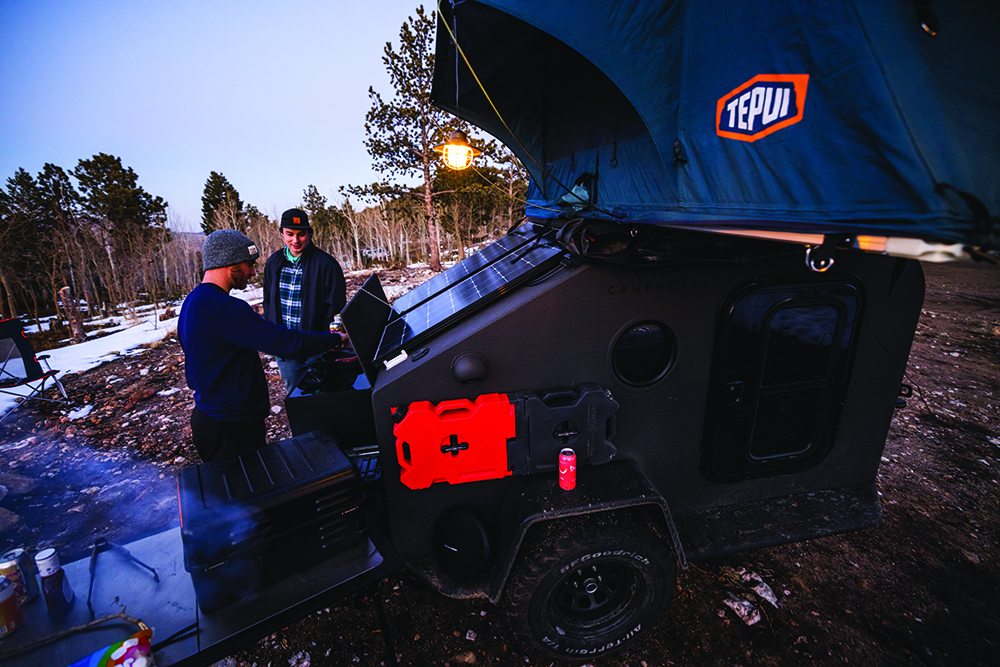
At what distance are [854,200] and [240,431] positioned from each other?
348cm

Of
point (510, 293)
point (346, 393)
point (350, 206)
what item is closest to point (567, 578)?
point (510, 293)

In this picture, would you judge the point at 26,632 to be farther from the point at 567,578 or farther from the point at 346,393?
the point at 567,578

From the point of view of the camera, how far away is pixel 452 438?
212 cm

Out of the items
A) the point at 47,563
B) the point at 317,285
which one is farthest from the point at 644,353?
the point at 317,285

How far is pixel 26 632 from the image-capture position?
5.28 ft

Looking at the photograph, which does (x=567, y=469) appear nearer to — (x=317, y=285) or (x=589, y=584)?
(x=589, y=584)

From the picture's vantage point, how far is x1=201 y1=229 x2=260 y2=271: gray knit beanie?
2535 millimetres

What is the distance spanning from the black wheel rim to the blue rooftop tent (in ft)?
6.63

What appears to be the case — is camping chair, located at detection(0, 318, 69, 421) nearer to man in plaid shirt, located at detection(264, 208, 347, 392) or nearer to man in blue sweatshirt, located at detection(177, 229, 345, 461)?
man in plaid shirt, located at detection(264, 208, 347, 392)

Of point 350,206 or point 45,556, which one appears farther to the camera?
point 350,206

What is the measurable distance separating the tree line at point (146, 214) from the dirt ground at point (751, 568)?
9377 mm

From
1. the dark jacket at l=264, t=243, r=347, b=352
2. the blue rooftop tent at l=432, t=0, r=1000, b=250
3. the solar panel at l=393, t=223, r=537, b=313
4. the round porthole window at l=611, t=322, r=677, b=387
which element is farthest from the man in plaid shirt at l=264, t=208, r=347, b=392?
the round porthole window at l=611, t=322, r=677, b=387

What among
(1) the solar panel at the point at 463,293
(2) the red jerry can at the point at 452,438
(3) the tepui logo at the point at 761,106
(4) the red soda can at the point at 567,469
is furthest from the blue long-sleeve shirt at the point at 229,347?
(3) the tepui logo at the point at 761,106

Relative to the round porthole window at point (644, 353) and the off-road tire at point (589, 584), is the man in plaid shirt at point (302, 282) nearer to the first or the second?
the round porthole window at point (644, 353)
